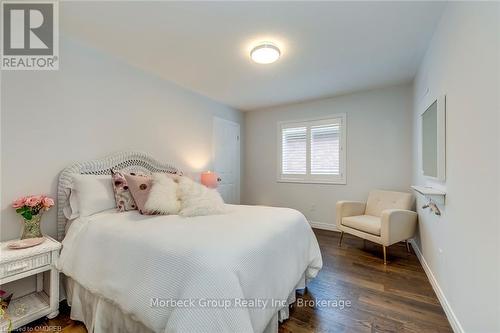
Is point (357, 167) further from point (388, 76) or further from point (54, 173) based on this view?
point (54, 173)

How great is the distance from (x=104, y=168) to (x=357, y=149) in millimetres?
3694

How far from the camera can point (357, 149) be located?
3727 millimetres

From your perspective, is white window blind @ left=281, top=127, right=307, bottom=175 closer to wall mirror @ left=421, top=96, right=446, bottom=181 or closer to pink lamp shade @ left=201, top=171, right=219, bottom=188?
pink lamp shade @ left=201, top=171, right=219, bottom=188

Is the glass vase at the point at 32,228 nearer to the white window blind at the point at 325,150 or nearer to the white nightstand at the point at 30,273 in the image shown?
the white nightstand at the point at 30,273

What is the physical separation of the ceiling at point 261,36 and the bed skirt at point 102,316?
86.3 inches

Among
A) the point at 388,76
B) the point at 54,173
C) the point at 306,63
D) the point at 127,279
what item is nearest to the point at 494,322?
the point at 127,279

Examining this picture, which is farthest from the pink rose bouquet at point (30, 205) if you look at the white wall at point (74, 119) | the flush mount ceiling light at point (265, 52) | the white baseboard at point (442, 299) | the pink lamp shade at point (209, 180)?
the white baseboard at point (442, 299)

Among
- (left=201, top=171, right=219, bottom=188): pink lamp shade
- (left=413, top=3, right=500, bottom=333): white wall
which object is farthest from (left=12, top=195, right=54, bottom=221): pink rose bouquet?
(left=413, top=3, right=500, bottom=333): white wall

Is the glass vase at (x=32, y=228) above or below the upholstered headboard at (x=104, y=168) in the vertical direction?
below

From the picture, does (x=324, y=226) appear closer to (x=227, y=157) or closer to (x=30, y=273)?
(x=227, y=157)

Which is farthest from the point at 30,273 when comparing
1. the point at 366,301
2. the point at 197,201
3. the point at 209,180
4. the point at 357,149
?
the point at 357,149

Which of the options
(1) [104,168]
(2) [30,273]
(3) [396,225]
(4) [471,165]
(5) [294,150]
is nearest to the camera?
(4) [471,165]

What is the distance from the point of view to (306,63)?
2645 millimetres

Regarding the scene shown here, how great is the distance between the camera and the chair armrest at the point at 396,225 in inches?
102
